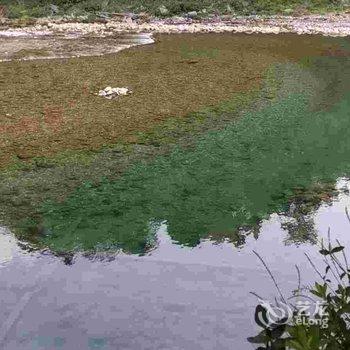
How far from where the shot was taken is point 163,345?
6.22 m

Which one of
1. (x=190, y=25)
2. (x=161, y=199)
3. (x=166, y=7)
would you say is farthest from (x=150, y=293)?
(x=166, y=7)

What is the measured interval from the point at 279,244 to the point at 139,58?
15208 millimetres

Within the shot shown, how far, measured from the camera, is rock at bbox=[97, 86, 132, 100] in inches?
657

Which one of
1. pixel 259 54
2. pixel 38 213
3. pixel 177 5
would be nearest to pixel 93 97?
pixel 38 213

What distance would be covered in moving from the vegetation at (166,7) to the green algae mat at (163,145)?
44.6 ft

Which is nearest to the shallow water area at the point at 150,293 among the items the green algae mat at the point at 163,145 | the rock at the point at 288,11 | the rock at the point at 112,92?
the green algae mat at the point at 163,145

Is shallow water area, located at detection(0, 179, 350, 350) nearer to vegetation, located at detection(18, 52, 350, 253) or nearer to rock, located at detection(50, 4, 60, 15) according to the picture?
vegetation, located at detection(18, 52, 350, 253)

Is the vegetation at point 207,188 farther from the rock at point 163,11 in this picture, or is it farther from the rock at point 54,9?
the rock at point 54,9

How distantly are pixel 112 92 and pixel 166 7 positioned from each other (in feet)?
63.2

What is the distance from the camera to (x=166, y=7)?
1351 inches

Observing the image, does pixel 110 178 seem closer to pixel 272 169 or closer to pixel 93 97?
pixel 272 169

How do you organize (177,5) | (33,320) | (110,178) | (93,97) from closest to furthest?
(33,320)
(110,178)
(93,97)
(177,5)

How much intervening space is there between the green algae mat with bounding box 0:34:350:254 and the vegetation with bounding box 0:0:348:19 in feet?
44.6

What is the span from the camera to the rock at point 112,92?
16683 mm
